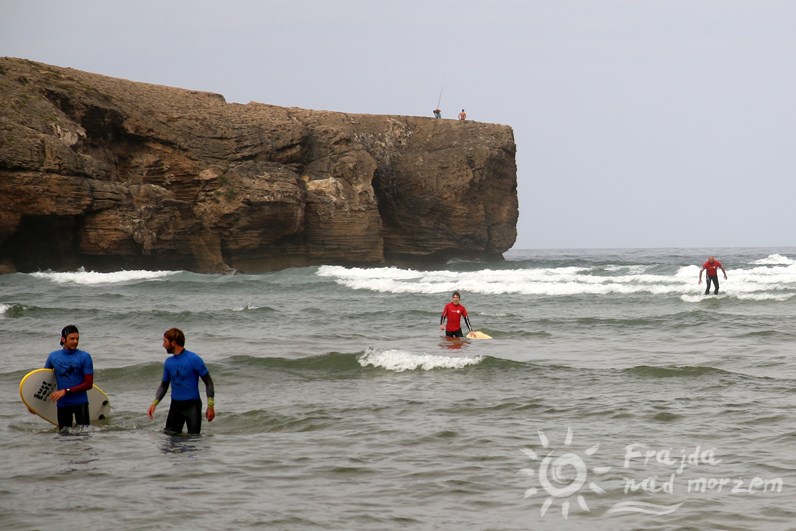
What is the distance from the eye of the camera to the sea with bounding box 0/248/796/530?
762cm

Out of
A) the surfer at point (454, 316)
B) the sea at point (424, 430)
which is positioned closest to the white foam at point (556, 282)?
the sea at point (424, 430)

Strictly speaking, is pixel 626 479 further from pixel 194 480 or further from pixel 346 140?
pixel 346 140

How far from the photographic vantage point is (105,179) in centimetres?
4372

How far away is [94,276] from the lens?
4109 cm

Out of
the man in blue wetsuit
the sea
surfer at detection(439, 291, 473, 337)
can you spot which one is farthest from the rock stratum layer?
the man in blue wetsuit

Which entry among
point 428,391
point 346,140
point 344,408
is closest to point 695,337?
point 428,391

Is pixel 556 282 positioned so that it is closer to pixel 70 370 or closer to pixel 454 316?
pixel 454 316

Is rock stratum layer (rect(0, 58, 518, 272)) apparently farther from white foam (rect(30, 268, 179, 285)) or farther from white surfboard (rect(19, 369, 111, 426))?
white surfboard (rect(19, 369, 111, 426))

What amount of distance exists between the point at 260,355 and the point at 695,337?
9.26 meters

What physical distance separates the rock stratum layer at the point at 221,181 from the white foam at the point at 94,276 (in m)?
1.35

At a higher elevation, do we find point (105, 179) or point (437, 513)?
point (105, 179)

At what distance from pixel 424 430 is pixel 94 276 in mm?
33196

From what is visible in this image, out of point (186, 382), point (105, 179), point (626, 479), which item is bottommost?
point (626, 479)

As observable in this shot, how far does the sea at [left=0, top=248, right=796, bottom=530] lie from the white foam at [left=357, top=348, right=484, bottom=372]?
0.05m
